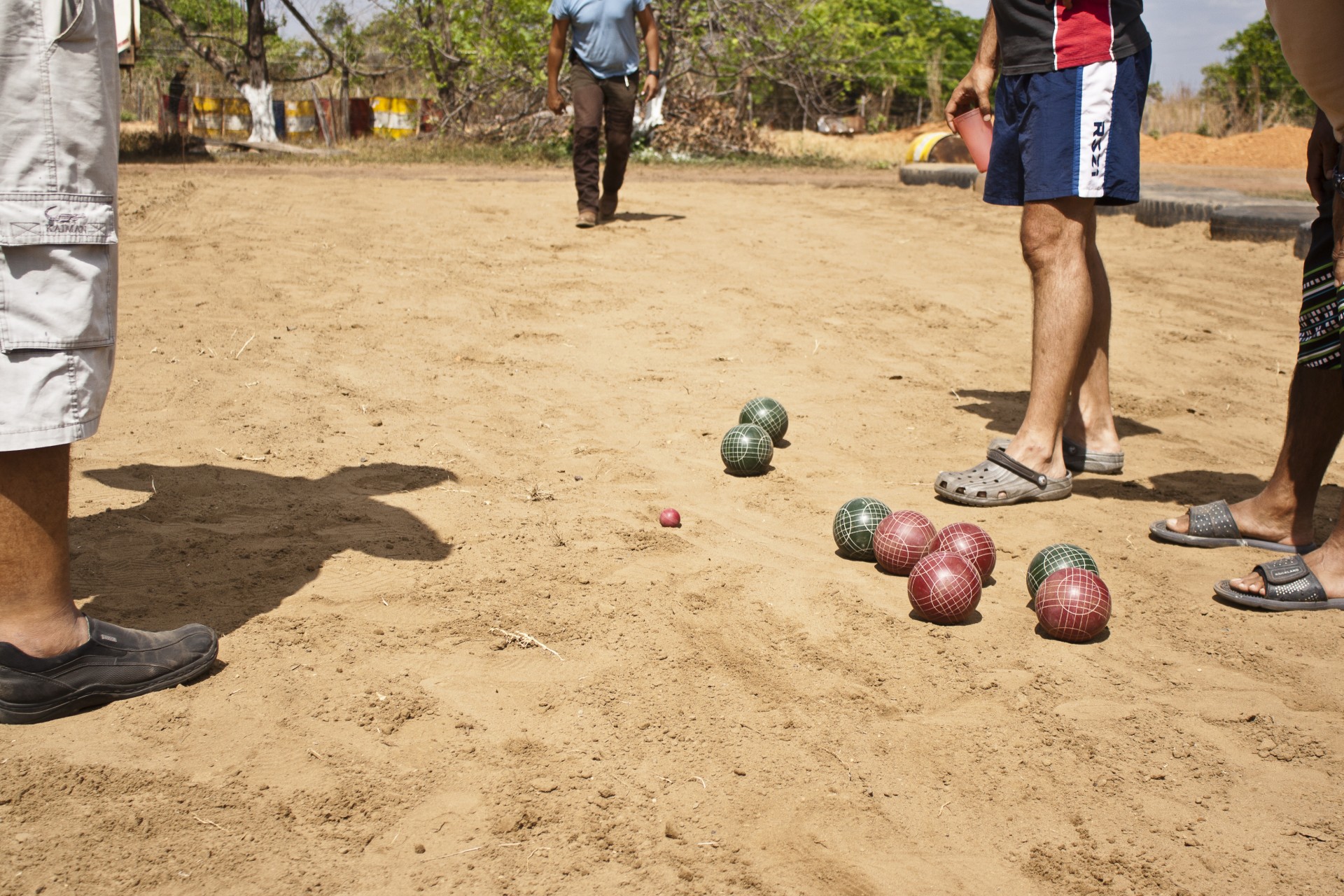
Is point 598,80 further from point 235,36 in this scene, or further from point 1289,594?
point 235,36

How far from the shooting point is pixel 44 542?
8.05ft

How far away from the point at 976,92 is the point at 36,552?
3.79 meters

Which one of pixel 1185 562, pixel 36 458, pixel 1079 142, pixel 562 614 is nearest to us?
pixel 36 458

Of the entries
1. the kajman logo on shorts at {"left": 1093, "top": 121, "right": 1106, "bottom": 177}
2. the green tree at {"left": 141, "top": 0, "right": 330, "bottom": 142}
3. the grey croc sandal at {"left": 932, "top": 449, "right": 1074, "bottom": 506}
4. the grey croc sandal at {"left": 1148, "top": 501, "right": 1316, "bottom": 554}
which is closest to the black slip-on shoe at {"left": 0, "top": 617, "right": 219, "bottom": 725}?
the grey croc sandal at {"left": 932, "top": 449, "right": 1074, "bottom": 506}

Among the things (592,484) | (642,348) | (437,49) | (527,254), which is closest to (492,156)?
(437,49)

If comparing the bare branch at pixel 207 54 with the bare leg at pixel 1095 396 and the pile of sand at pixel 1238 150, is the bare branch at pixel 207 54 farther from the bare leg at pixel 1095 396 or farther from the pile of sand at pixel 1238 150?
the bare leg at pixel 1095 396

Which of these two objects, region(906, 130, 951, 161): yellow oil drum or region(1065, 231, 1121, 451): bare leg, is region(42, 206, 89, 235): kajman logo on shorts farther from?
region(906, 130, 951, 161): yellow oil drum

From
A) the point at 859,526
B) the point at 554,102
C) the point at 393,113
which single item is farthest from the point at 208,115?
the point at 859,526

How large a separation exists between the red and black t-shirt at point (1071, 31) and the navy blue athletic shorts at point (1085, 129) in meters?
0.04

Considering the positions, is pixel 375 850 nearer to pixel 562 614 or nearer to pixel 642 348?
pixel 562 614

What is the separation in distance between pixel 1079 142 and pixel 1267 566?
1699 mm

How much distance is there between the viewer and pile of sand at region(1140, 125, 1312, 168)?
22234 mm

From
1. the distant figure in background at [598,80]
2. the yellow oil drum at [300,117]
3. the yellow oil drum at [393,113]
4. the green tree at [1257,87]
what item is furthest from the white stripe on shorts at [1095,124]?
the yellow oil drum at [300,117]

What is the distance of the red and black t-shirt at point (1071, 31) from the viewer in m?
3.98
